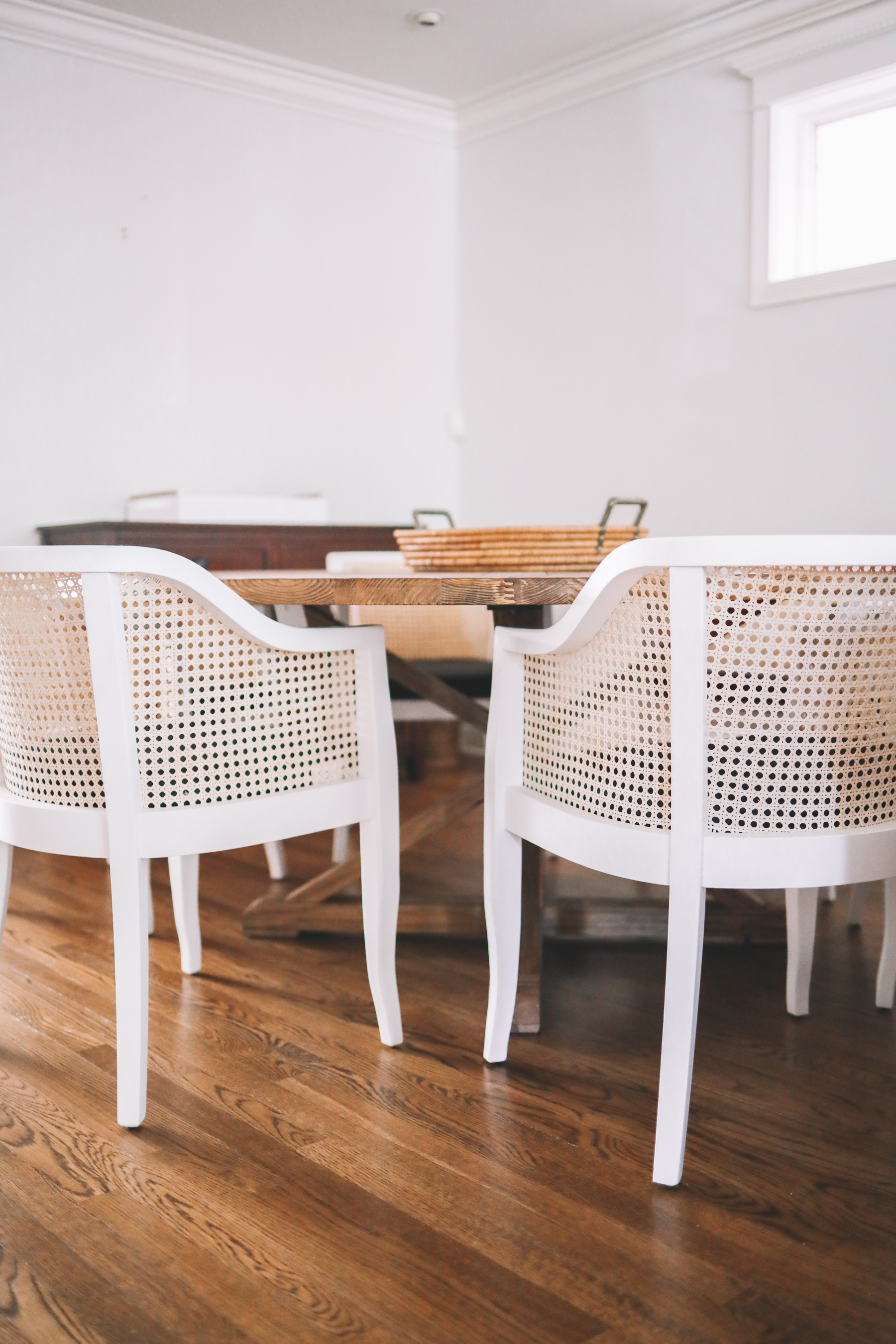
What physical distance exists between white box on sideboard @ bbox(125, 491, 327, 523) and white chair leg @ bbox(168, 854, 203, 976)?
156cm

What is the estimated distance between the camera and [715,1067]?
5.79ft

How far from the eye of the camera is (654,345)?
13.1 feet

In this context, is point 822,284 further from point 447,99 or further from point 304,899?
point 304,899

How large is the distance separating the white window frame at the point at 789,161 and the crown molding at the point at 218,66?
1375 mm

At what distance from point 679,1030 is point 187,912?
1.08m

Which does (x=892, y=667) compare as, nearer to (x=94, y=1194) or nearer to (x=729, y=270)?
(x=94, y=1194)

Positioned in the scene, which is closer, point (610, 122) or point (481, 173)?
point (610, 122)

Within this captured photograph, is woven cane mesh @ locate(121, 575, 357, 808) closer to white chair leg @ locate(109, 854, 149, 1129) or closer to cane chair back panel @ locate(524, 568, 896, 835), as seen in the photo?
white chair leg @ locate(109, 854, 149, 1129)

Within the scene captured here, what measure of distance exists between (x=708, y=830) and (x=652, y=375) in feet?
9.39

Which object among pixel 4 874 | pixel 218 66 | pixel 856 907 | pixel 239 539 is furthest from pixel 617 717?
pixel 218 66

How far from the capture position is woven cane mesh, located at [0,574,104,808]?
158cm

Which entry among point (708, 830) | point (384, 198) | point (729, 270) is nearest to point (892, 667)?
point (708, 830)

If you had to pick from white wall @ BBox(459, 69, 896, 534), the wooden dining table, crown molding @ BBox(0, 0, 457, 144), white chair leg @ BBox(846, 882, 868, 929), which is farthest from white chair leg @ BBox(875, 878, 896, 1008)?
crown molding @ BBox(0, 0, 457, 144)

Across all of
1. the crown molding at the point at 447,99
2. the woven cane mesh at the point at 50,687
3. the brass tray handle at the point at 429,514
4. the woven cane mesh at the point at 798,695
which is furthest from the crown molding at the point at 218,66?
the woven cane mesh at the point at 798,695
